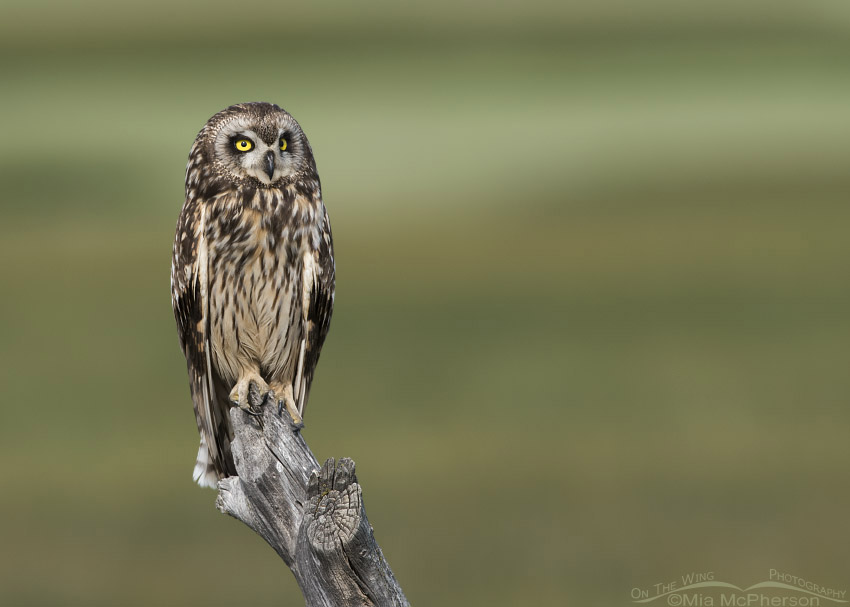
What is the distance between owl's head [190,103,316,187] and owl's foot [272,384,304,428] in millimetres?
880

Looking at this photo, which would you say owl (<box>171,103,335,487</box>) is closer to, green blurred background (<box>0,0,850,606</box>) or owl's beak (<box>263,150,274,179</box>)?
owl's beak (<box>263,150,274,179</box>)

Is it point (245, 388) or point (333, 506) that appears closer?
point (333, 506)

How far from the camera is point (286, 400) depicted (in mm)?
4711

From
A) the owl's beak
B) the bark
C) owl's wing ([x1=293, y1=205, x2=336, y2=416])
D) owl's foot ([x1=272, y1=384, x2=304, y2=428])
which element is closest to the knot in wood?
the bark

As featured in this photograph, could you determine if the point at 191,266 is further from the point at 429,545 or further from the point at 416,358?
the point at 416,358

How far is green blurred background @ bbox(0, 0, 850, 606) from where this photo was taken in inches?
435

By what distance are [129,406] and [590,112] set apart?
71.2 ft

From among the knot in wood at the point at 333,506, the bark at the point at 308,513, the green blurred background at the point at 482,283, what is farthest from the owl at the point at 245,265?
the green blurred background at the point at 482,283

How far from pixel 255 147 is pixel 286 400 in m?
1.08

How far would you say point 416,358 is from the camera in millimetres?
15203

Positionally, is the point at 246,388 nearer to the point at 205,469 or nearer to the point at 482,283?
the point at 205,469

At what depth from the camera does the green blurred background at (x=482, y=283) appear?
11.0 metres

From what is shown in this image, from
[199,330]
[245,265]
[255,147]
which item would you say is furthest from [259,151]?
[199,330]

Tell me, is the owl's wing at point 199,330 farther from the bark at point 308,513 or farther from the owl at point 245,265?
the bark at point 308,513
